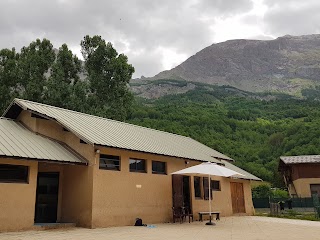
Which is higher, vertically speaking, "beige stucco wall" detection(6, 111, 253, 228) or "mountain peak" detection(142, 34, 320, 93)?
"mountain peak" detection(142, 34, 320, 93)

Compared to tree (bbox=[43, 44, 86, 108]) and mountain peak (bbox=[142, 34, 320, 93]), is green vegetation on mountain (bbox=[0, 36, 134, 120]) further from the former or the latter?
mountain peak (bbox=[142, 34, 320, 93])

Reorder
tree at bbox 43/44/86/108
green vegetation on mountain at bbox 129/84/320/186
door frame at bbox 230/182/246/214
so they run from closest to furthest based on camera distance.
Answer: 1. door frame at bbox 230/182/246/214
2. tree at bbox 43/44/86/108
3. green vegetation on mountain at bbox 129/84/320/186

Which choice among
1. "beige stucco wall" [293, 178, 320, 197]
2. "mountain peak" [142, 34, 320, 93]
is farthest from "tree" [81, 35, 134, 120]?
"mountain peak" [142, 34, 320, 93]

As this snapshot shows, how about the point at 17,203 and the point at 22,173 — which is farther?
the point at 22,173

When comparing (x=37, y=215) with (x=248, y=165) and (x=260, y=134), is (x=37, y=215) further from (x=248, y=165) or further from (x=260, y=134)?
(x=260, y=134)

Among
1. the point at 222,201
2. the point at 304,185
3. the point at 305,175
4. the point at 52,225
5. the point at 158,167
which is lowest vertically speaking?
the point at 52,225

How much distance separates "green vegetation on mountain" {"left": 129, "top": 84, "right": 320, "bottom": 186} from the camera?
153 ft

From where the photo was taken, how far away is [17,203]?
10.6 metres

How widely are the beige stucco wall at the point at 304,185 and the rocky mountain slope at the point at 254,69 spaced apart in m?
109

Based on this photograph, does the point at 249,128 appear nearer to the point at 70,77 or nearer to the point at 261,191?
the point at 261,191

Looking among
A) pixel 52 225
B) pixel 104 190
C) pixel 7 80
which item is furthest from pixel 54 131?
pixel 7 80

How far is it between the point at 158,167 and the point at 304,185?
2173 cm

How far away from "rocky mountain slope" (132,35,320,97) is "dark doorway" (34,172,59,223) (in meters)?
127

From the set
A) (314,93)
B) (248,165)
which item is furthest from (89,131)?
(314,93)
